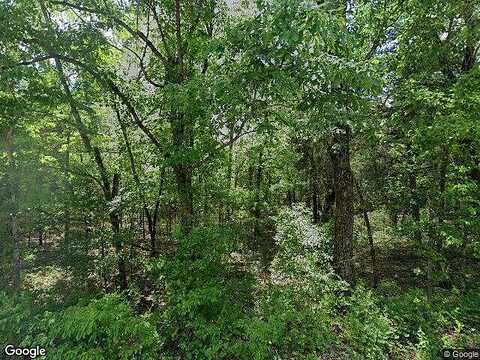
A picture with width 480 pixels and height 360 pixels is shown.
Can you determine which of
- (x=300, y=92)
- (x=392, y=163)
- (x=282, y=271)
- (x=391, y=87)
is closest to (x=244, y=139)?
(x=392, y=163)

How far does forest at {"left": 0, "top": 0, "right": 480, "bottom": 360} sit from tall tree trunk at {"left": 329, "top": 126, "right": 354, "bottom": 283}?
0.03 m

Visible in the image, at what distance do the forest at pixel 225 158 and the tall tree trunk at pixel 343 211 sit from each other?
33 mm

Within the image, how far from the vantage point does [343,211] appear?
6.48 m

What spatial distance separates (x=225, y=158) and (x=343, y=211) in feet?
9.00

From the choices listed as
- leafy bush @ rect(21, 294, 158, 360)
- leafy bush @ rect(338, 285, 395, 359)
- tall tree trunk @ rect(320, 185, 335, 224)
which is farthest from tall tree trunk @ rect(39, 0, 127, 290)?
A: tall tree trunk @ rect(320, 185, 335, 224)

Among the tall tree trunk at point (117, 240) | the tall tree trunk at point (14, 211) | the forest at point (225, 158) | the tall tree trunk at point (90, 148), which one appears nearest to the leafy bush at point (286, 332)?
the forest at point (225, 158)

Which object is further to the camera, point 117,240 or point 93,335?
point 117,240

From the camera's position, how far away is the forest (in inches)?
145

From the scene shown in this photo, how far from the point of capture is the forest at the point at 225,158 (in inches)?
A: 145

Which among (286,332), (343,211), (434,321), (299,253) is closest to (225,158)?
(299,253)

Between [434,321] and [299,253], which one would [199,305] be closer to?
[299,253]

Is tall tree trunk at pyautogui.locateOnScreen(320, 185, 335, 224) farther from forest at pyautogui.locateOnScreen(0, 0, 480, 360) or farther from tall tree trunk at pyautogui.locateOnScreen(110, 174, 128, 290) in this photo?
tall tree trunk at pyautogui.locateOnScreen(110, 174, 128, 290)

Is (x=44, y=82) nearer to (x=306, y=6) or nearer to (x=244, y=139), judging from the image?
(x=306, y=6)

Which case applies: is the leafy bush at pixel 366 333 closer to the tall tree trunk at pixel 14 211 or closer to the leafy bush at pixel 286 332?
the leafy bush at pixel 286 332
